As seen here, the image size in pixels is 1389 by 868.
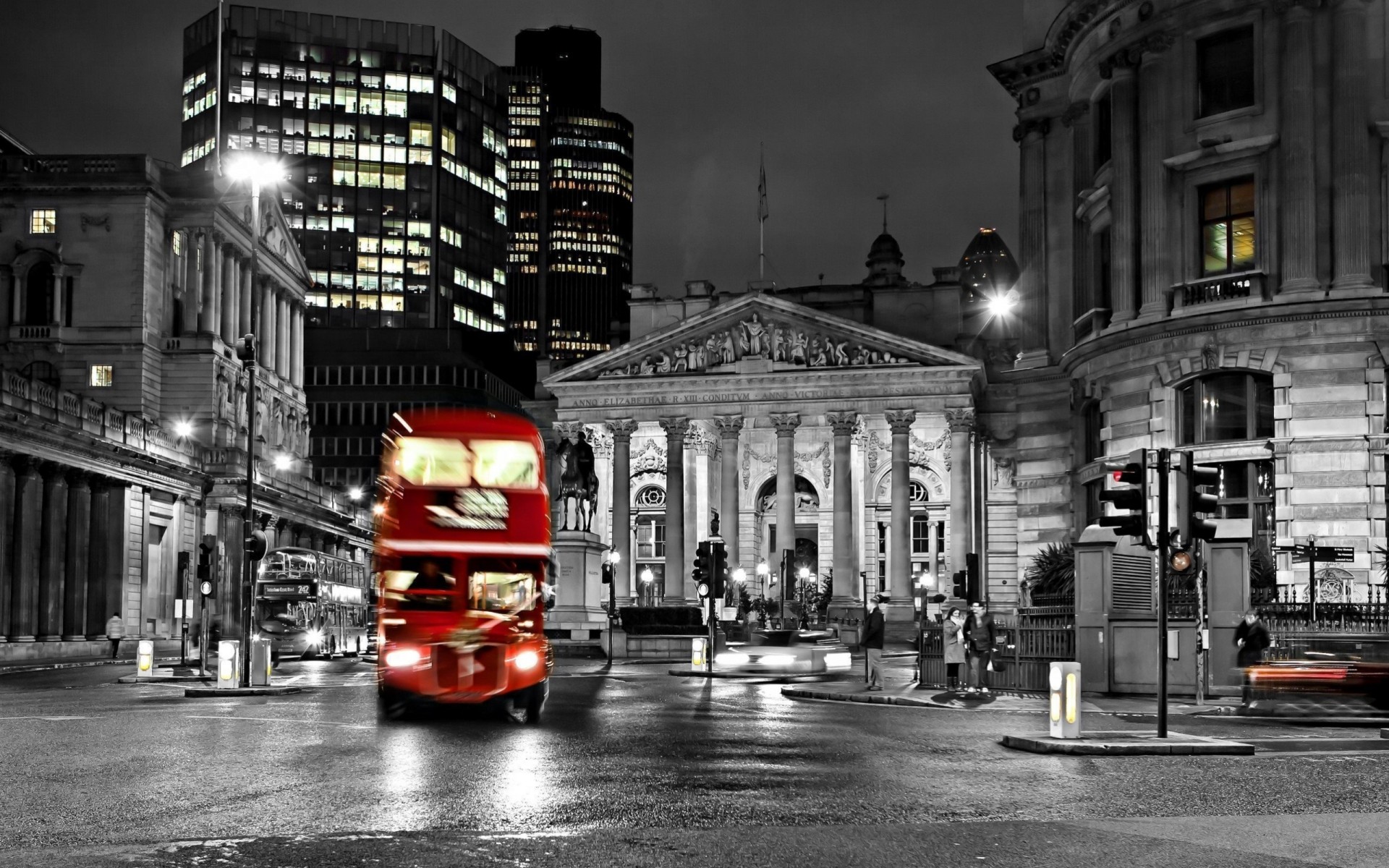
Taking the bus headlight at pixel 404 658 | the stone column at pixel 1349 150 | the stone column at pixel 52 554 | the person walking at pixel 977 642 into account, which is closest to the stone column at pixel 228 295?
the stone column at pixel 52 554

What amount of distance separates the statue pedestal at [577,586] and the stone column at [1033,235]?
15.8m

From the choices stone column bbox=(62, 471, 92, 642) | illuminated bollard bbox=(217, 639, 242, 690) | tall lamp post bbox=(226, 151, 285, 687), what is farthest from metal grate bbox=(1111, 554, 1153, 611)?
stone column bbox=(62, 471, 92, 642)

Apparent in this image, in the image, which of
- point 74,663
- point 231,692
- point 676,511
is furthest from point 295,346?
point 231,692

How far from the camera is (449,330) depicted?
431 ft

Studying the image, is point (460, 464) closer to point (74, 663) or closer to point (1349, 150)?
point (1349, 150)

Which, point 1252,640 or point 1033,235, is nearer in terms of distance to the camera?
point 1252,640

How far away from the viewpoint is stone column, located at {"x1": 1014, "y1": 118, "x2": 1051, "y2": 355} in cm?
5328

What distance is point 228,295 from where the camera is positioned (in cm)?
8856

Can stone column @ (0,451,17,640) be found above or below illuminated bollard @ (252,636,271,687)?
above

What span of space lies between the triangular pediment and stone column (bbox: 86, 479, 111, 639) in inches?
1232

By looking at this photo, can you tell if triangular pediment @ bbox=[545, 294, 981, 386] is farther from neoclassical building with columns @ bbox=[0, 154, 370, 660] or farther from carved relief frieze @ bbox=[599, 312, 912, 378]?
neoclassical building with columns @ bbox=[0, 154, 370, 660]

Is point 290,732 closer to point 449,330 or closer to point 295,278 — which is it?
point 295,278

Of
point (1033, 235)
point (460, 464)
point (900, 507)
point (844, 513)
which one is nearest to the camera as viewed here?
point (460, 464)

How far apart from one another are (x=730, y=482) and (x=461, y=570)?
6588 centimetres
